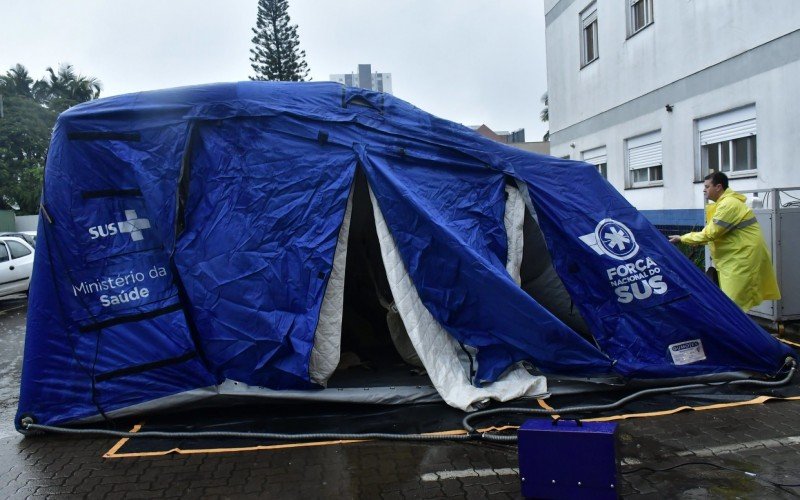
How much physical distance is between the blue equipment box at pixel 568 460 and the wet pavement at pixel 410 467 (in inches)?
11.8

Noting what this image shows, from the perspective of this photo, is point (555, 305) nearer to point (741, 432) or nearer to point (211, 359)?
point (741, 432)

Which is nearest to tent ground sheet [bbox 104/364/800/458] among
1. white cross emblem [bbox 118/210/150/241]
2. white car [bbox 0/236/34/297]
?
white cross emblem [bbox 118/210/150/241]

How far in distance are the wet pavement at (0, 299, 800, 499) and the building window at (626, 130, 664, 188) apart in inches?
306

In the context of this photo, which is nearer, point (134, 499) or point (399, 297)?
point (134, 499)

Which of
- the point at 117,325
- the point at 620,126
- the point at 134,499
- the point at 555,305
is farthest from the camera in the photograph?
the point at 620,126

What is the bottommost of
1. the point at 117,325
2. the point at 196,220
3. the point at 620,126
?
the point at 117,325

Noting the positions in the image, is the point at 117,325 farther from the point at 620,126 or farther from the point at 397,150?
the point at 620,126

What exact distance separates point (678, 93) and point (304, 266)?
333 inches

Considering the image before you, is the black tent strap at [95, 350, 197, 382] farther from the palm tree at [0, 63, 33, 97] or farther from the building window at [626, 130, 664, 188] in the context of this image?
the palm tree at [0, 63, 33, 97]

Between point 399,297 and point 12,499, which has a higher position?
point 399,297

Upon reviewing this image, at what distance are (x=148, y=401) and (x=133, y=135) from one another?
87.8 inches

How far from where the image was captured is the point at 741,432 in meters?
4.43

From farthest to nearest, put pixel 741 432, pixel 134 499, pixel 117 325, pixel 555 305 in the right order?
pixel 555 305
pixel 117 325
pixel 741 432
pixel 134 499

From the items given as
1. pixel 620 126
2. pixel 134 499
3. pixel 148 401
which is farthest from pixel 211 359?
pixel 620 126
